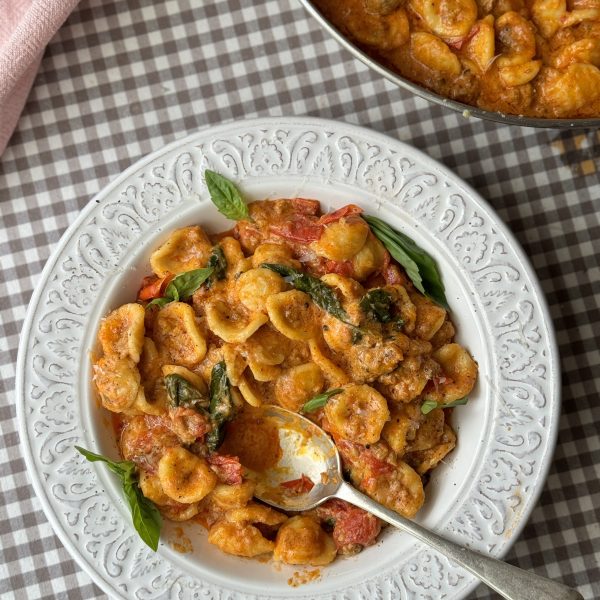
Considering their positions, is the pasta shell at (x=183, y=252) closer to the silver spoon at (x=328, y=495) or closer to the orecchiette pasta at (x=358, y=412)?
the silver spoon at (x=328, y=495)

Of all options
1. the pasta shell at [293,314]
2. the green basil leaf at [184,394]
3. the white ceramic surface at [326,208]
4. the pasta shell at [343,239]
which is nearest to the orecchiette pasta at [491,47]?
the pasta shell at [343,239]

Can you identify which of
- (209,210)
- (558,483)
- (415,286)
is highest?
(209,210)

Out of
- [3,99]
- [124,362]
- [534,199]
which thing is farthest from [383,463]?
[3,99]

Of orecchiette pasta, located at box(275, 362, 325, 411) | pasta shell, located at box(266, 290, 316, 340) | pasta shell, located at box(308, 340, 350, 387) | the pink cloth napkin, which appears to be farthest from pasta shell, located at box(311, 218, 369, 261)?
the pink cloth napkin

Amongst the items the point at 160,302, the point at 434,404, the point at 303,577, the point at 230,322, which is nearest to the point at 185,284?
the point at 160,302

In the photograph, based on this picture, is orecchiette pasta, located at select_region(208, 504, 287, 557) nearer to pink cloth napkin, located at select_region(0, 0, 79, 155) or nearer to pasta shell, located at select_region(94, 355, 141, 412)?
pasta shell, located at select_region(94, 355, 141, 412)

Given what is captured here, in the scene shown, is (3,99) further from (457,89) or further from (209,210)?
Answer: (457,89)
